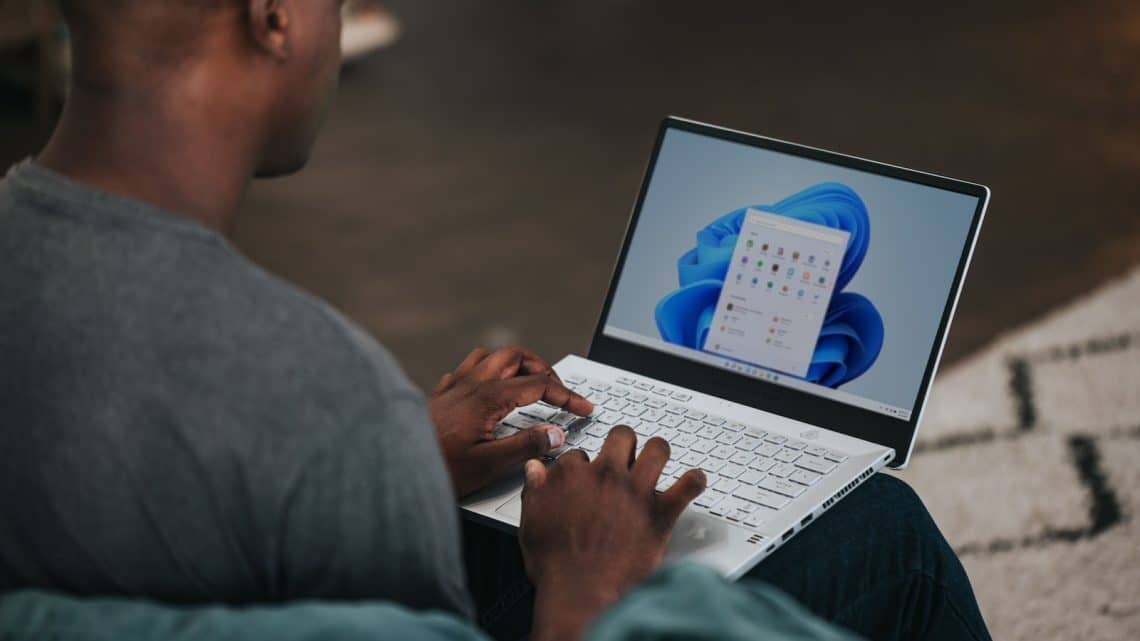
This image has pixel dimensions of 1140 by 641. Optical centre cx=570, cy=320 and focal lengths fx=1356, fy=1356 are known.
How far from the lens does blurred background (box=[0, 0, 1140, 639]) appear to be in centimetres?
284

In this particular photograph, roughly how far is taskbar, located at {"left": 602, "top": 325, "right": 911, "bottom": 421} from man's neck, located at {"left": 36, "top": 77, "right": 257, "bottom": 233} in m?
0.67

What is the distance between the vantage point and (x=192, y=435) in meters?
0.72

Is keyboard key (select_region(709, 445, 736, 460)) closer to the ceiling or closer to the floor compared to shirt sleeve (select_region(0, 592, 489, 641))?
closer to the ceiling

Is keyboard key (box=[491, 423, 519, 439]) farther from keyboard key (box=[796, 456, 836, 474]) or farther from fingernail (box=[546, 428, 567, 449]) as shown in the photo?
keyboard key (box=[796, 456, 836, 474])

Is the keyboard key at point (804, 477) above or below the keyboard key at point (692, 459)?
above

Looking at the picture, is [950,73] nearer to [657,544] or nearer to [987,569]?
[987,569]

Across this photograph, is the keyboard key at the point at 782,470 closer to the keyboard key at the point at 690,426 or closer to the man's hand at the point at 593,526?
the keyboard key at the point at 690,426

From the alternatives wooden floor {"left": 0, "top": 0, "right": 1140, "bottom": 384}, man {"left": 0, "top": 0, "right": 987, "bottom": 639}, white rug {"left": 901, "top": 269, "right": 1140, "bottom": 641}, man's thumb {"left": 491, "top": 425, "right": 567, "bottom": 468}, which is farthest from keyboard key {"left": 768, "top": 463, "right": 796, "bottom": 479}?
wooden floor {"left": 0, "top": 0, "right": 1140, "bottom": 384}

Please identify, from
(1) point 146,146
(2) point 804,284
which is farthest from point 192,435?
(2) point 804,284

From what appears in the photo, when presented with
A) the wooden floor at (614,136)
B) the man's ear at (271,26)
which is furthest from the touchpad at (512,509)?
the wooden floor at (614,136)

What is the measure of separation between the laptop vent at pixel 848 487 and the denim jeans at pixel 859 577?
32 mm

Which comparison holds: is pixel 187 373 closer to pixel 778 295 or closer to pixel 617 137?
pixel 778 295

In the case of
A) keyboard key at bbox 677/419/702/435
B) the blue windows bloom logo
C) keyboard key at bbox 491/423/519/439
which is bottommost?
keyboard key at bbox 491/423/519/439

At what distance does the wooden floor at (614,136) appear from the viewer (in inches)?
115
